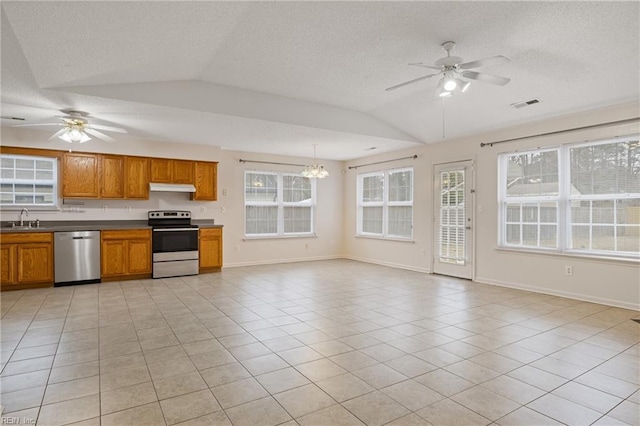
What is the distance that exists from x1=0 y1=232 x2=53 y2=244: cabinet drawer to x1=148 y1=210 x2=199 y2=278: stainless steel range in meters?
1.49

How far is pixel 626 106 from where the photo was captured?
432cm

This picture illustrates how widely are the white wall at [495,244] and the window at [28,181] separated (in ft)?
20.0

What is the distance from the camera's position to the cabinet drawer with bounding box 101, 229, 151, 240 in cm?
581

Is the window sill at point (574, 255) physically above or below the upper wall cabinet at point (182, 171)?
below

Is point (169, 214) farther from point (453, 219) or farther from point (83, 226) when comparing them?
point (453, 219)

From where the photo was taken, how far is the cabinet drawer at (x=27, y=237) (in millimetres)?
5070

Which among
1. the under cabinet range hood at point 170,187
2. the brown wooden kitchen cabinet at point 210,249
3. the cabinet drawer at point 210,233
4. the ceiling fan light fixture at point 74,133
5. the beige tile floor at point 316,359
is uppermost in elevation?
the ceiling fan light fixture at point 74,133

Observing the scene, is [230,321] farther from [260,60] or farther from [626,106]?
[626,106]

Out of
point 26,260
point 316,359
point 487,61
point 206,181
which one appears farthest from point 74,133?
point 487,61

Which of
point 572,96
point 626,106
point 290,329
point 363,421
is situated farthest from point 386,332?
point 626,106

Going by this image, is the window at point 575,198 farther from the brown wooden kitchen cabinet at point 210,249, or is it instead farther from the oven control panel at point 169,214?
the oven control panel at point 169,214

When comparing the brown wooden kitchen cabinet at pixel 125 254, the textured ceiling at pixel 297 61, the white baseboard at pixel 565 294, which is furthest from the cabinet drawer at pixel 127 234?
the white baseboard at pixel 565 294

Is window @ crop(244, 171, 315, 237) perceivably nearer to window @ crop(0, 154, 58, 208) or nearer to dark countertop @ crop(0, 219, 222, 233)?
dark countertop @ crop(0, 219, 222, 233)
